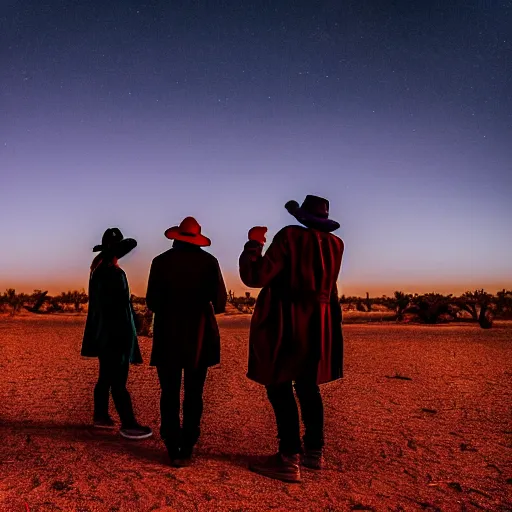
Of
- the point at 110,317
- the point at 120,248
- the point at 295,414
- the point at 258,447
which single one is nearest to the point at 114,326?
the point at 110,317

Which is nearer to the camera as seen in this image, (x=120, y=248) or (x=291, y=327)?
(x=291, y=327)

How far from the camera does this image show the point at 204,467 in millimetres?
5129

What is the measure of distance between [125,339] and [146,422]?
1512mm

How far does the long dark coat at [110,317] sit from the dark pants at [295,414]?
186cm

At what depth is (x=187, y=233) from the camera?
526 centimetres

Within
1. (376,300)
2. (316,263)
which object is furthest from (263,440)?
(376,300)

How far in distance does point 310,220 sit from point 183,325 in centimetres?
150

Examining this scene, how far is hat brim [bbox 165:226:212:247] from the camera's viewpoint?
5238mm

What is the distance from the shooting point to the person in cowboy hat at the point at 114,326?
19.8 feet

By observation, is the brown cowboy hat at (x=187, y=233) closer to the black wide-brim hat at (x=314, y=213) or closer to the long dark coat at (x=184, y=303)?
the long dark coat at (x=184, y=303)

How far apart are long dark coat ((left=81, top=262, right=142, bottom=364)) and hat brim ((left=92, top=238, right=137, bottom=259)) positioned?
132 millimetres

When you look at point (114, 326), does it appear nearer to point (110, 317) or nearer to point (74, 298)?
point (110, 317)

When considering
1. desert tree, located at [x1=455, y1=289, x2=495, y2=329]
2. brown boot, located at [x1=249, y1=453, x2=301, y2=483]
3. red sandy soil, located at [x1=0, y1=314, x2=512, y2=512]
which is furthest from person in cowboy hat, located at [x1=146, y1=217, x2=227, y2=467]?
desert tree, located at [x1=455, y1=289, x2=495, y2=329]

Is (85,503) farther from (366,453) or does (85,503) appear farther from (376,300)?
(376,300)
